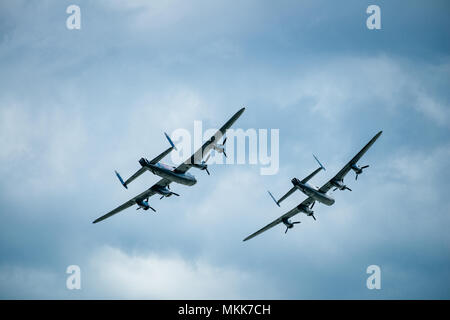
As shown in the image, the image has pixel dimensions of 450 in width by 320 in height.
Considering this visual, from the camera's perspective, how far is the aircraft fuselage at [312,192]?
69.1 metres

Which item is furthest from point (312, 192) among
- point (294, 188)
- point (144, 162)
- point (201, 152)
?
point (144, 162)

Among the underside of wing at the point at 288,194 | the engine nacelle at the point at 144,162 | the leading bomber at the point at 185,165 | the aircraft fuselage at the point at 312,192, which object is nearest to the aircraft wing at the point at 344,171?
the aircraft fuselage at the point at 312,192

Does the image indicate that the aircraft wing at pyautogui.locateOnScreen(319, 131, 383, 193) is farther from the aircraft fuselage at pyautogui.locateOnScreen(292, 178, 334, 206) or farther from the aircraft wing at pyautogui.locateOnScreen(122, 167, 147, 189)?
the aircraft wing at pyautogui.locateOnScreen(122, 167, 147, 189)

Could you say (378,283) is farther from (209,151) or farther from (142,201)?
(142,201)

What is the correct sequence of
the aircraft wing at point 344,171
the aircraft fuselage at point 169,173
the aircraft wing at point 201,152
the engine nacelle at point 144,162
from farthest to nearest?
the aircraft wing at point 344,171 → the aircraft wing at point 201,152 → the aircraft fuselage at point 169,173 → the engine nacelle at point 144,162

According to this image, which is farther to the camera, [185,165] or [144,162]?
[185,165]

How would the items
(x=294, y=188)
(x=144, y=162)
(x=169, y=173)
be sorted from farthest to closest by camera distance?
(x=294, y=188) → (x=169, y=173) → (x=144, y=162)

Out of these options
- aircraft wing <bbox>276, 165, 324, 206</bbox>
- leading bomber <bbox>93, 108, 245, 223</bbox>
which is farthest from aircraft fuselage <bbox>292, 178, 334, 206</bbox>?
leading bomber <bbox>93, 108, 245, 223</bbox>

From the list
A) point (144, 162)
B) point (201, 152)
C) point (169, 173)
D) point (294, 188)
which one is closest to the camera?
point (144, 162)

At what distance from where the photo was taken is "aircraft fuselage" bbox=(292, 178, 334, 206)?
69.1 meters

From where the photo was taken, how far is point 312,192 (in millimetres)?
70812

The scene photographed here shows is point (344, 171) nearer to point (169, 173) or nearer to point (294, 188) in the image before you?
point (294, 188)

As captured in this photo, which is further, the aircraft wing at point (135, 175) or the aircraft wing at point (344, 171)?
the aircraft wing at point (344, 171)

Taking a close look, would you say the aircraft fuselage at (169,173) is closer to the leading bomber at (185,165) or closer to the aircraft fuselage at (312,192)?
the leading bomber at (185,165)
